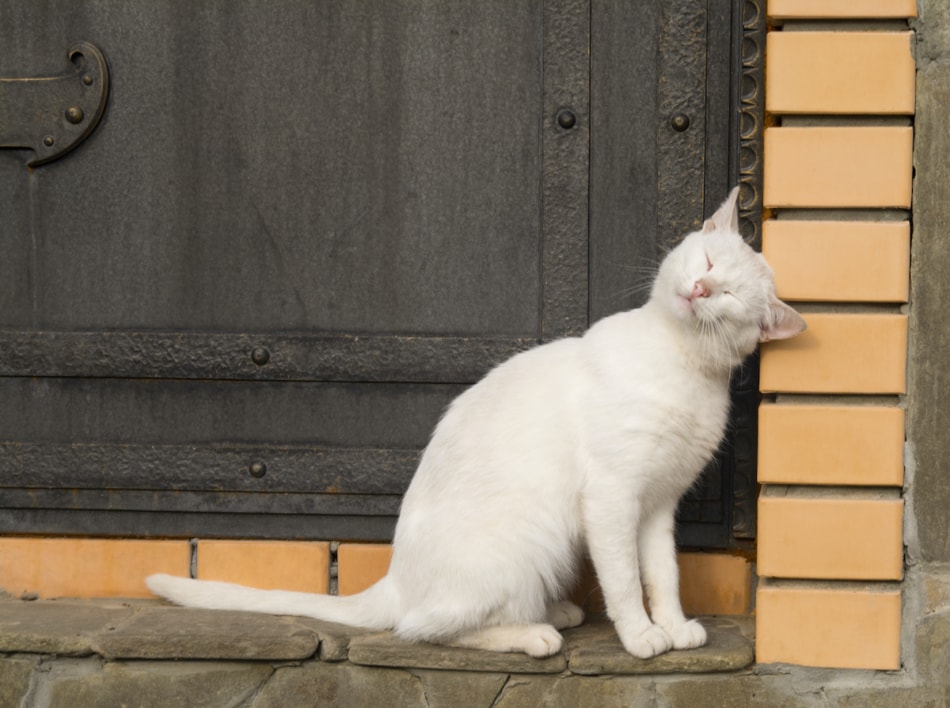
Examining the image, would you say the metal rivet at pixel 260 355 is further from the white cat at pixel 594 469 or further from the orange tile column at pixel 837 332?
the orange tile column at pixel 837 332

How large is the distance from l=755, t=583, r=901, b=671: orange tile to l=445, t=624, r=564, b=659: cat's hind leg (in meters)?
0.42

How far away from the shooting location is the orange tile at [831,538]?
7.02 feet

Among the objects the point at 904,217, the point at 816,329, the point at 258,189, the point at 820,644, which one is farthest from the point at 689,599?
the point at 258,189

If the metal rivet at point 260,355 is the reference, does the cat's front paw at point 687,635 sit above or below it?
below

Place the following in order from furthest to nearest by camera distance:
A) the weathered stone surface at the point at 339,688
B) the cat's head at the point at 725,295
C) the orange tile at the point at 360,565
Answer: the orange tile at the point at 360,565 < the weathered stone surface at the point at 339,688 < the cat's head at the point at 725,295

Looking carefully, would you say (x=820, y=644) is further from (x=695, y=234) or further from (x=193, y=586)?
(x=193, y=586)

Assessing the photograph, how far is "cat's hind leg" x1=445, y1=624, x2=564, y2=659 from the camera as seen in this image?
219cm

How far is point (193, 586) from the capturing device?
246 centimetres

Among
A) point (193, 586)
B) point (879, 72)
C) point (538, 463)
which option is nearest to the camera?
point (879, 72)

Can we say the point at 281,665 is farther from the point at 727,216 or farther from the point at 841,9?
the point at 841,9

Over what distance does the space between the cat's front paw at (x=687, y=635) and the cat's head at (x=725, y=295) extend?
550mm

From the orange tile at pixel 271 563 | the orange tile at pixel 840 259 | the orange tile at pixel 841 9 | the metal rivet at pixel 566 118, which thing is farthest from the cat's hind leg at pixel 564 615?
the orange tile at pixel 841 9

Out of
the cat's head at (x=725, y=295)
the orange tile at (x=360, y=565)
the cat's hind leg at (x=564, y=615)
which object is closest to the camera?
the cat's head at (x=725, y=295)

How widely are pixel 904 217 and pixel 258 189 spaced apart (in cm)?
140
